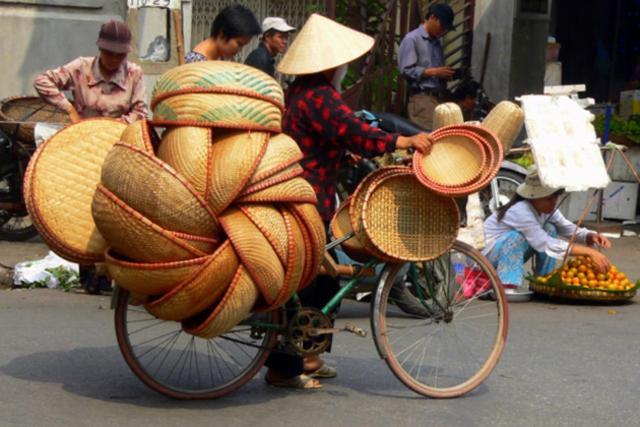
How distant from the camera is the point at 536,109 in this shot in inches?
333

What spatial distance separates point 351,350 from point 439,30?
17.9ft

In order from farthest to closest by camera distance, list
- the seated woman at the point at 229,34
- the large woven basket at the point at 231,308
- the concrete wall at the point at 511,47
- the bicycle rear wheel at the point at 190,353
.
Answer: the concrete wall at the point at 511,47 < the seated woman at the point at 229,34 < the bicycle rear wheel at the point at 190,353 < the large woven basket at the point at 231,308

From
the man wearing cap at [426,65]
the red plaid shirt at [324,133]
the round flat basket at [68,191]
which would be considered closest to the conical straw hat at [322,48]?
the red plaid shirt at [324,133]

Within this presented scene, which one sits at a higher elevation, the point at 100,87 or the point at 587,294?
the point at 100,87

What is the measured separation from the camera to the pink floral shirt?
8500 millimetres

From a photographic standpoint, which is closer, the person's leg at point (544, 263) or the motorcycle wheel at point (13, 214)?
the person's leg at point (544, 263)

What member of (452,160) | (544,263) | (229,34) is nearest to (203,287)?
(452,160)

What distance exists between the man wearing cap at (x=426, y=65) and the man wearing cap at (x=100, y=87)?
159 inches

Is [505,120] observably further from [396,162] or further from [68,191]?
[68,191]

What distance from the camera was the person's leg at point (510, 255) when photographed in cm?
927

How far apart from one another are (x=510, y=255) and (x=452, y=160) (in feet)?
10.7

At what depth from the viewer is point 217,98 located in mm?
5625

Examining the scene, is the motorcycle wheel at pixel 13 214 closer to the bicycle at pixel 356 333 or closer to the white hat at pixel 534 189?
the bicycle at pixel 356 333

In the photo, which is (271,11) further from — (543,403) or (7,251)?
(543,403)
